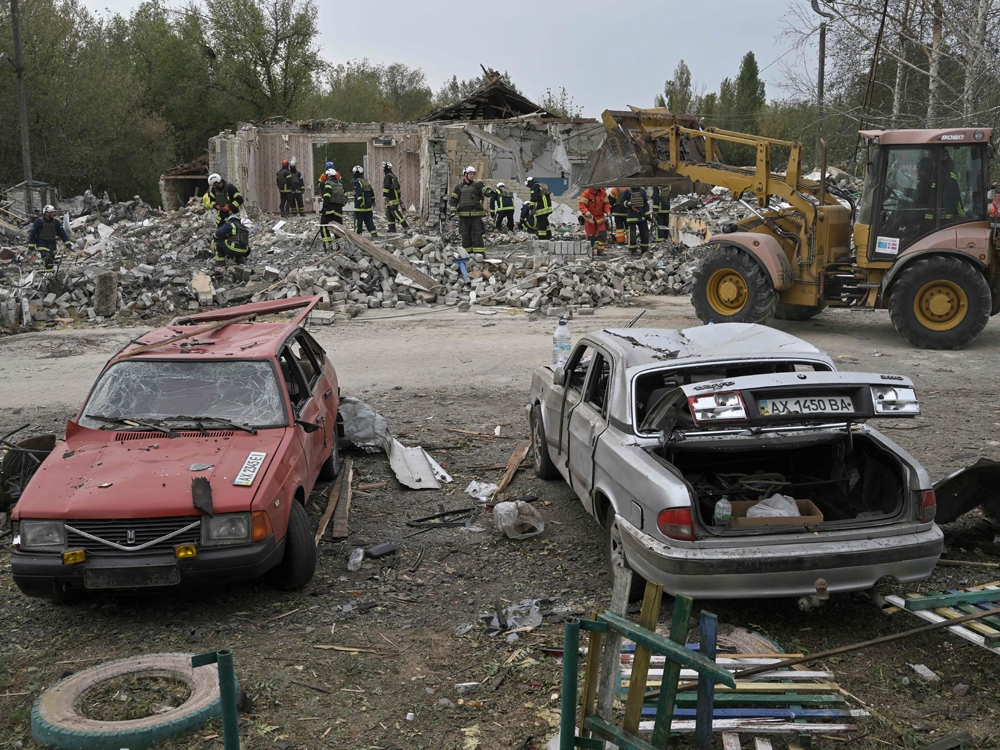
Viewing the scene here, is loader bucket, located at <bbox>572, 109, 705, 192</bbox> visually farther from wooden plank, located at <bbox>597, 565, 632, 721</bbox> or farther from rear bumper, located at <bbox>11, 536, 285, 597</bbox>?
wooden plank, located at <bbox>597, 565, 632, 721</bbox>

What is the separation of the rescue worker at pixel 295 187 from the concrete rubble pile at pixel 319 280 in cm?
574

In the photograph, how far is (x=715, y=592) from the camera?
4.30 m

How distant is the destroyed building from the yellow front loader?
1453cm

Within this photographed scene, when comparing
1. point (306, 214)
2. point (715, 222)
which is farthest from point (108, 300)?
point (715, 222)

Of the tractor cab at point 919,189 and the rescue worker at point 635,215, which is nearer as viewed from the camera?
the tractor cab at point 919,189

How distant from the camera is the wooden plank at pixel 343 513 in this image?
6.18 m

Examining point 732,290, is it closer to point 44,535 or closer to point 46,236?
point 44,535

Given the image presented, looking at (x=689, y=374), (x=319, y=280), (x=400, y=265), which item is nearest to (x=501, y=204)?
(x=400, y=265)

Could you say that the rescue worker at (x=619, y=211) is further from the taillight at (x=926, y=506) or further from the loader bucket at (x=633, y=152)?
the taillight at (x=926, y=506)

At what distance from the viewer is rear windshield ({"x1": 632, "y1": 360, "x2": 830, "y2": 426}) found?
5.35m

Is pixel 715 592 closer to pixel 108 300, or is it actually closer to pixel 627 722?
pixel 627 722

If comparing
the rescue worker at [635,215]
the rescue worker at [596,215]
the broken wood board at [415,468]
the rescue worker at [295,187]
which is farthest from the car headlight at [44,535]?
the rescue worker at [295,187]

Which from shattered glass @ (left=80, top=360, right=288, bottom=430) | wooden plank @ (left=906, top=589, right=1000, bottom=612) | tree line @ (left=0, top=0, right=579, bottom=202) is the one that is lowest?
wooden plank @ (left=906, top=589, right=1000, bottom=612)

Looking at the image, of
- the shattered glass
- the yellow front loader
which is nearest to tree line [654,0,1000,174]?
the yellow front loader
